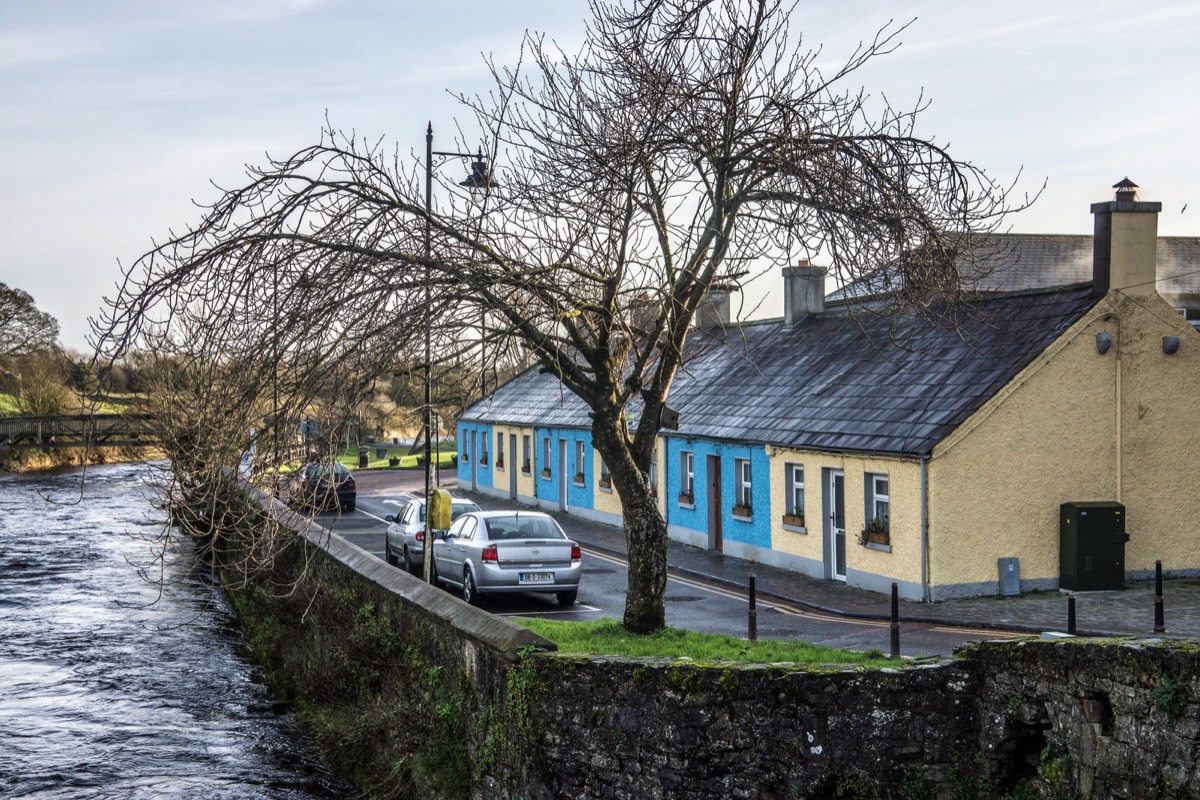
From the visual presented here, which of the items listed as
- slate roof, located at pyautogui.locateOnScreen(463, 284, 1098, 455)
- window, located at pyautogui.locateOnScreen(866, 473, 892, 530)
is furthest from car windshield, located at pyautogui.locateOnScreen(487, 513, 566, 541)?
window, located at pyautogui.locateOnScreen(866, 473, 892, 530)

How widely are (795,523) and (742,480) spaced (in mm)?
2964

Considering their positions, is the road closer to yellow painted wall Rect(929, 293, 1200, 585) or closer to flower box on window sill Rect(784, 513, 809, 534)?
flower box on window sill Rect(784, 513, 809, 534)

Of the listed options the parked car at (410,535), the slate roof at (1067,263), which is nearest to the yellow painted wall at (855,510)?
the parked car at (410,535)

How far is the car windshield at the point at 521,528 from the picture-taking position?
19.7 m

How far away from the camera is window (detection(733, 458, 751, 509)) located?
26.3 m

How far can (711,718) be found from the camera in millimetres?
8141

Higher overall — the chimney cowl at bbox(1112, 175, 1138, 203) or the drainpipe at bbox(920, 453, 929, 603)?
the chimney cowl at bbox(1112, 175, 1138, 203)

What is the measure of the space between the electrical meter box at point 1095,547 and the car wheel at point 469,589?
10.0 metres

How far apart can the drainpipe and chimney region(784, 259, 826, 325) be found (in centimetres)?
1225

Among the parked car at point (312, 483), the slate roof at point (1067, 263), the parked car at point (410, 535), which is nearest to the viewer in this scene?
the parked car at point (312, 483)

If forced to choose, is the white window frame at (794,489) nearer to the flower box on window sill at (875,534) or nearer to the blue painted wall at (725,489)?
the blue painted wall at (725,489)

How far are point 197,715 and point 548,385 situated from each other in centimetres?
2633

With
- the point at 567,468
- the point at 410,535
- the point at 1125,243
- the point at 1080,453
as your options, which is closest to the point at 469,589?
the point at 410,535

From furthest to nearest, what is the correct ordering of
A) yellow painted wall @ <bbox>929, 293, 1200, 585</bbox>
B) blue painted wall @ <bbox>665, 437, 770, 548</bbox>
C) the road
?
blue painted wall @ <bbox>665, 437, 770, 548</bbox>, yellow painted wall @ <bbox>929, 293, 1200, 585</bbox>, the road
